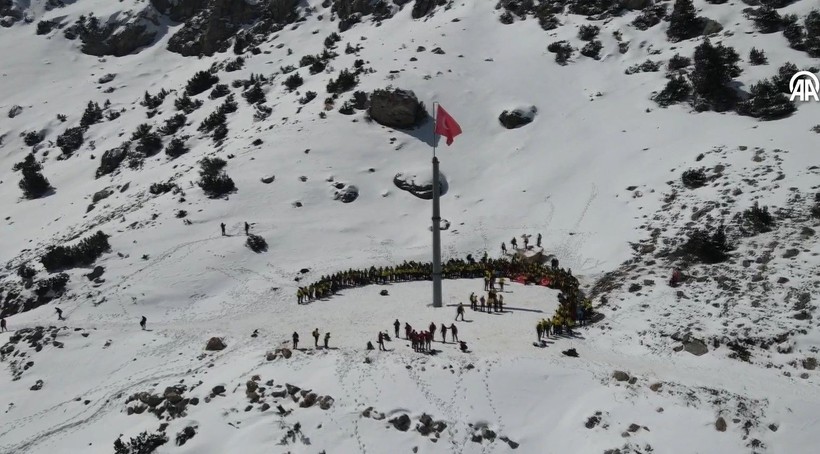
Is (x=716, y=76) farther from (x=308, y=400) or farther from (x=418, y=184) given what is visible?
(x=308, y=400)

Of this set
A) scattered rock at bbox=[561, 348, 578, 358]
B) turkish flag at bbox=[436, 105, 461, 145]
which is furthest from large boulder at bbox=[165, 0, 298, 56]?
scattered rock at bbox=[561, 348, 578, 358]

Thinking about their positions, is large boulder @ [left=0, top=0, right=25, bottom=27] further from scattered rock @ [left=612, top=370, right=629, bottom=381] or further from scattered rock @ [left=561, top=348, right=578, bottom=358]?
scattered rock @ [left=612, top=370, right=629, bottom=381]

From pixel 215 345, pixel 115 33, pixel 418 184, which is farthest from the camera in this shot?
pixel 115 33

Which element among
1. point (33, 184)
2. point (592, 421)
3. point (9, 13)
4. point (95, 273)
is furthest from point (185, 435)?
point (9, 13)

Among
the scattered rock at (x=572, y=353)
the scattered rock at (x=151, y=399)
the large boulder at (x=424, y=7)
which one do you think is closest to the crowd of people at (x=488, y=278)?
the scattered rock at (x=572, y=353)

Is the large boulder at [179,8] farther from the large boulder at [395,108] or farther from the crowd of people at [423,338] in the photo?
the crowd of people at [423,338]
